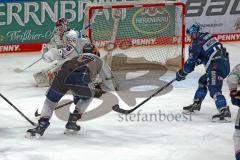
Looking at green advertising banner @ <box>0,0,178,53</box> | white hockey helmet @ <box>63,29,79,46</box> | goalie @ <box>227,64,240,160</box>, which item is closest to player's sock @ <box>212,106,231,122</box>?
goalie @ <box>227,64,240,160</box>

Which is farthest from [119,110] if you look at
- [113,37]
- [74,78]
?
[113,37]

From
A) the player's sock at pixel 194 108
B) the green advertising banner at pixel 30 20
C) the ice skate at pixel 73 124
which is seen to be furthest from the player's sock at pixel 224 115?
the green advertising banner at pixel 30 20

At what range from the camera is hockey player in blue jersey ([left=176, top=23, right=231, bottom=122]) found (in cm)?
833

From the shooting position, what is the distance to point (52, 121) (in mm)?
8430

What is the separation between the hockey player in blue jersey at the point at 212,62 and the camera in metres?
8.33

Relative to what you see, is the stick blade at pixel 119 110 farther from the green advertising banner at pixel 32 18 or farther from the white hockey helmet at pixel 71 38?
the green advertising banner at pixel 32 18

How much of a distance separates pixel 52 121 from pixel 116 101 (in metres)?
1.52

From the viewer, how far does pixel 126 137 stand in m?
7.72

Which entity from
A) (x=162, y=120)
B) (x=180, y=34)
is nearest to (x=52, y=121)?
(x=162, y=120)

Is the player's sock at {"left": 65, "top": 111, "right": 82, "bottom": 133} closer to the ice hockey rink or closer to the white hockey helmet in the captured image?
the ice hockey rink

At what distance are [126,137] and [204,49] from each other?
1848 millimetres

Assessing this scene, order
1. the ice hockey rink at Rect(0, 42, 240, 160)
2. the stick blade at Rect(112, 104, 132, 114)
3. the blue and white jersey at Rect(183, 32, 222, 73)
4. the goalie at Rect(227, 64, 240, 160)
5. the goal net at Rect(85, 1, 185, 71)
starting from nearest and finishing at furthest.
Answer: the goalie at Rect(227, 64, 240, 160), the ice hockey rink at Rect(0, 42, 240, 160), the blue and white jersey at Rect(183, 32, 222, 73), the stick blade at Rect(112, 104, 132, 114), the goal net at Rect(85, 1, 185, 71)

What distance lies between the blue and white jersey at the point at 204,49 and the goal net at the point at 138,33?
295 centimetres

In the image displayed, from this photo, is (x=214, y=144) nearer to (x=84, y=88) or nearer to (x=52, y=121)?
(x=84, y=88)
